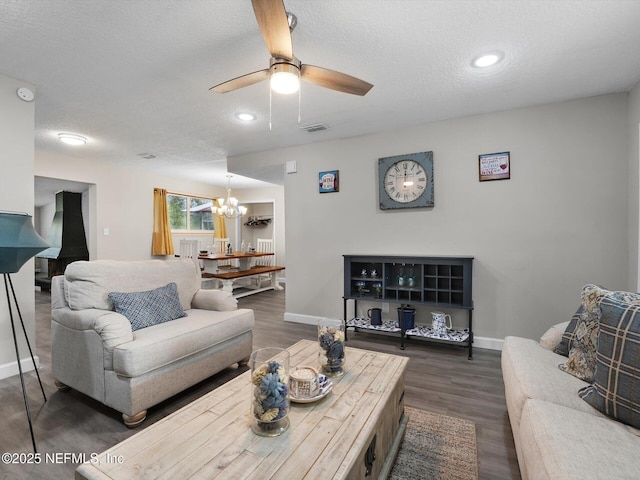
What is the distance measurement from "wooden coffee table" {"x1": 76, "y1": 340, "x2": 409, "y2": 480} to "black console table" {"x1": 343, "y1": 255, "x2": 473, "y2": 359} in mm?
1782

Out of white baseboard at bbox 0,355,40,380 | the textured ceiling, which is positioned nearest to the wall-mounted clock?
the textured ceiling

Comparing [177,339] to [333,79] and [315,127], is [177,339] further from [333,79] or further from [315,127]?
[315,127]

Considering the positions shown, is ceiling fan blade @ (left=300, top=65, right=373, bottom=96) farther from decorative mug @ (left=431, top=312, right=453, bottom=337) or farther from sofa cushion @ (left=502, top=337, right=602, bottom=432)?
decorative mug @ (left=431, top=312, right=453, bottom=337)

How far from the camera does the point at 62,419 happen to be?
6.40 ft

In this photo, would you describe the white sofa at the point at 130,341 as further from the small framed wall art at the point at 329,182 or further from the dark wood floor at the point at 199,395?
the small framed wall art at the point at 329,182

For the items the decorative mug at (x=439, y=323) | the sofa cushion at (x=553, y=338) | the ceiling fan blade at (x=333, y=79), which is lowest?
the decorative mug at (x=439, y=323)

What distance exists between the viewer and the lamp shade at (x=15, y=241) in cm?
169

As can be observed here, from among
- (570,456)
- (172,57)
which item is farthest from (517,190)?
(172,57)

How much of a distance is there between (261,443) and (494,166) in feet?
10.6

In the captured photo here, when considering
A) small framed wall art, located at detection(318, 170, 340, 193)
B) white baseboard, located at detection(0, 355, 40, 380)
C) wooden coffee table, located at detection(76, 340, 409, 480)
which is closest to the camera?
wooden coffee table, located at detection(76, 340, 409, 480)

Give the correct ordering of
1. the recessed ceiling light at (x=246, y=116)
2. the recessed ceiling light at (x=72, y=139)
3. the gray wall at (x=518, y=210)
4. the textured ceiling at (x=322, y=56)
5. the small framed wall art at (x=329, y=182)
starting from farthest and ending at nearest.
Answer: the small framed wall art at (x=329, y=182) < the recessed ceiling light at (x=72, y=139) < the recessed ceiling light at (x=246, y=116) < the gray wall at (x=518, y=210) < the textured ceiling at (x=322, y=56)

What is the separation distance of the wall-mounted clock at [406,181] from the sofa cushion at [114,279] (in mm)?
2341

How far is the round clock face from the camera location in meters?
3.49

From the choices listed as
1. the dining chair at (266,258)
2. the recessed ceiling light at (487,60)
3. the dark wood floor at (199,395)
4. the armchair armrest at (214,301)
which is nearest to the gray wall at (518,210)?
the dark wood floor at (199,395)
